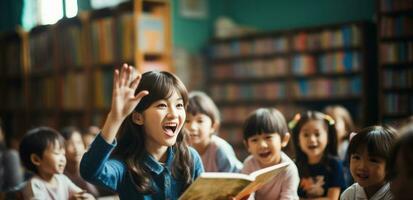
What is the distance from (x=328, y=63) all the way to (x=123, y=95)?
5128 millimetres

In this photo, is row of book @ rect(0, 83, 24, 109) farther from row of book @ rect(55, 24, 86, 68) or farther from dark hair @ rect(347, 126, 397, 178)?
dark hair @ rect(347, 126, 397, 178)

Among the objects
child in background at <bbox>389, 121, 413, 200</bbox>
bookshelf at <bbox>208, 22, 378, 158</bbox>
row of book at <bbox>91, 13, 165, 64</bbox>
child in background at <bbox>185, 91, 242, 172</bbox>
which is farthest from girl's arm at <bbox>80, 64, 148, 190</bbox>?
bookshelf at <bbox>208, 22, 378, 158</bbox>

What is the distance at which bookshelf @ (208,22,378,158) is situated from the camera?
239 inches

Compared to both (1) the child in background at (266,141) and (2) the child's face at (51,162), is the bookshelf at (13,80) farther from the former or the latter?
(1) the child in background at (266,141)

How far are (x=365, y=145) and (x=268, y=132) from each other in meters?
0.58

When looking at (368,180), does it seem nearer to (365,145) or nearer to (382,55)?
(365,145)

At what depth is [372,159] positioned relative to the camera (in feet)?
6.04

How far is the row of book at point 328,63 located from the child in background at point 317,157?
3608 millimetres

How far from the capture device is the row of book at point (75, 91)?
5.63m

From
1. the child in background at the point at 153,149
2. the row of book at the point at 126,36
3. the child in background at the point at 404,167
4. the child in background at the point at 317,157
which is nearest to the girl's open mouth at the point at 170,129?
the child in background at the point at 153,149

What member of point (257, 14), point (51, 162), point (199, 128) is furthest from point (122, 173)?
point (257, 14)

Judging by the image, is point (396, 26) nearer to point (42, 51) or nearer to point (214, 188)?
point (42, 51)

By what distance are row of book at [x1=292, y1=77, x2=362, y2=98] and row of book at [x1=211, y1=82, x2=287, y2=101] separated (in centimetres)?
23

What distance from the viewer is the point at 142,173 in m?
1.68
